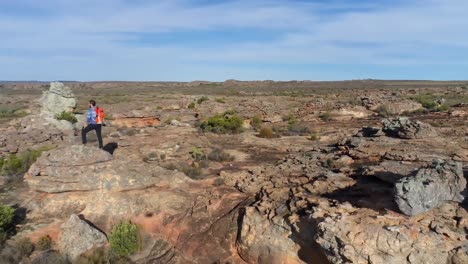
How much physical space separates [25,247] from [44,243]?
432 millimetres

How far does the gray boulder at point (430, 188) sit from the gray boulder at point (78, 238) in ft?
24.1

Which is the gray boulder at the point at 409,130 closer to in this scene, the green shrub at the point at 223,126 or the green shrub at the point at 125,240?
the green shrub at the point at 223,126

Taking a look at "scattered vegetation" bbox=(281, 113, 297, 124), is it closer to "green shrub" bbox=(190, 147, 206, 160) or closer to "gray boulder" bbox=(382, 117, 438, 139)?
"gray boulder" bbox=(382, 117, 438, 139)

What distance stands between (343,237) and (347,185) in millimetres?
2937

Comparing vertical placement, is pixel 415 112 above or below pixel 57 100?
below

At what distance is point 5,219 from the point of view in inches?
405

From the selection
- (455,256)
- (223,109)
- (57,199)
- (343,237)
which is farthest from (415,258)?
(223,109)

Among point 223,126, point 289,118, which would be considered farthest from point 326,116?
point 223,126

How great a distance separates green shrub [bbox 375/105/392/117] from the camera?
33.8 m

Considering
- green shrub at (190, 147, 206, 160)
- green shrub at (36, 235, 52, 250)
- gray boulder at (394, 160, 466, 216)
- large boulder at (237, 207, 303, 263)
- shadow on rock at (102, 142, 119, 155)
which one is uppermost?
gray boulder at (394, 160, 466, 216)

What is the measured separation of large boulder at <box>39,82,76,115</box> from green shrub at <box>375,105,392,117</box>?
964 inches

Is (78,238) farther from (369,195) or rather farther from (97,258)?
(369,195)

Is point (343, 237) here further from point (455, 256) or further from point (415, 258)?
point (455, 256)

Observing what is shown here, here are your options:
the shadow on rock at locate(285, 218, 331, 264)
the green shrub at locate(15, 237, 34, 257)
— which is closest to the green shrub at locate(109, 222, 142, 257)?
the green shrub at locate(15, 237, 34, 257)
